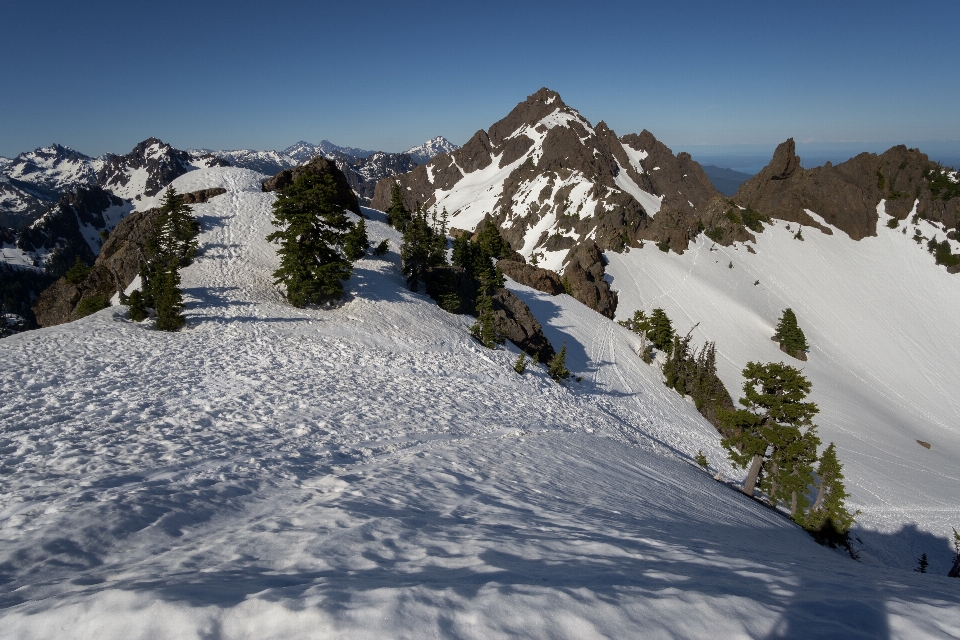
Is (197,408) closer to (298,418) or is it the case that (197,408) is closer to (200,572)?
(298,418)

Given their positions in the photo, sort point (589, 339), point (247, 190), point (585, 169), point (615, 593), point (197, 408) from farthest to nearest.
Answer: point (585, 169) → point (589, 339) → point (247, 190) → point (197, 408) → point (615, 593)

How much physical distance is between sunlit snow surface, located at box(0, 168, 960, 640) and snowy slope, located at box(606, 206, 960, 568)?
20826mm

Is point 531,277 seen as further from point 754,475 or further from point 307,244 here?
point 754,475

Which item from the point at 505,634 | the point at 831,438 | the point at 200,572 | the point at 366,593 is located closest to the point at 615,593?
the point at 505,634

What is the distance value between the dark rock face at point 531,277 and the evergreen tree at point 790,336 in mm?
32127

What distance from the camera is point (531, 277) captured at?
48.9 m

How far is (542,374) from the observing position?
970 inches

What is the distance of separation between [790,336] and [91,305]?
7194cm

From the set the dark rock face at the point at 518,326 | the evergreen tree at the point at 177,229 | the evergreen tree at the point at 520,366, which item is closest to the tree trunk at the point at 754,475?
the evergreen tree at the point at 520,366

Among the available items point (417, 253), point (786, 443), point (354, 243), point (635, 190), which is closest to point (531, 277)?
point (417, 253)

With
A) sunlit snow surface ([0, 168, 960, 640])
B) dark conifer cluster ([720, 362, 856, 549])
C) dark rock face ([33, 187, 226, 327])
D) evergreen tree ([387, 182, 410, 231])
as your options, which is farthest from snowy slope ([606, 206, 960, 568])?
dark rock face ([33, 187, 226, 327])

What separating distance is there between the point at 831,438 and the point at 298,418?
43.8m

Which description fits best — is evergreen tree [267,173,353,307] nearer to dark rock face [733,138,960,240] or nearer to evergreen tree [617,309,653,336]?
evergreen tree [617,309,653,336]

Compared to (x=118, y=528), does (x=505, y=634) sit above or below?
above
